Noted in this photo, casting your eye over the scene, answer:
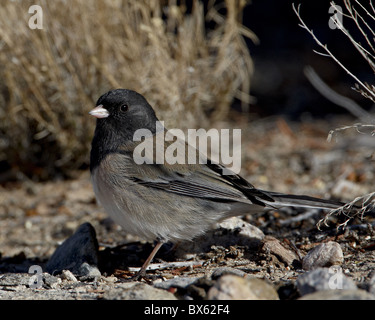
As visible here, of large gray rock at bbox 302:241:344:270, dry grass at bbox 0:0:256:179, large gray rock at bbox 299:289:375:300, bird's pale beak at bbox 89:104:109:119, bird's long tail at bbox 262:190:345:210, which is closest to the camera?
large gray rock at bbox 299:289:375:300

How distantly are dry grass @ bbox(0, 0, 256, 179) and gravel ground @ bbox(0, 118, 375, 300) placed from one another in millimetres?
492

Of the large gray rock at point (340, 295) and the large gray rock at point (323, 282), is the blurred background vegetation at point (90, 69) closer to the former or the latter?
the large gray rock at point (323, 282)

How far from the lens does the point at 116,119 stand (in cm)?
303

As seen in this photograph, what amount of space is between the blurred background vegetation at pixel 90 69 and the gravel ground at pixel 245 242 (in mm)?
386

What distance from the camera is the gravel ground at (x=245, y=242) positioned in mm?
2115

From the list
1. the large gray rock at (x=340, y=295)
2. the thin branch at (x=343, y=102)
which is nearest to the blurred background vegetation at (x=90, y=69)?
the thin branch at (x=343, y=102)

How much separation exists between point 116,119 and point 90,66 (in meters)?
1.25

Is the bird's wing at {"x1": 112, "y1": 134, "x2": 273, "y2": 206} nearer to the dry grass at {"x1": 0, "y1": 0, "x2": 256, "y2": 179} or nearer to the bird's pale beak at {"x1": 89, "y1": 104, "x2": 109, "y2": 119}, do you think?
the bird's pale beak at {"x1": 89, "y1": 104, "x2": 109, "y2": 119}

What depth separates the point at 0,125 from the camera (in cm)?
445

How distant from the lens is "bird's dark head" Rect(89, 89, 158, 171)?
300 centimetres

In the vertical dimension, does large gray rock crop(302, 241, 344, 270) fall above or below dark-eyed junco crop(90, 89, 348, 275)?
below

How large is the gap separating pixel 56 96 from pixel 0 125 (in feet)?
2.05

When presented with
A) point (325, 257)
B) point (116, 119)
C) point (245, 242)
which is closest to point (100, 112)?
point (116, 119)

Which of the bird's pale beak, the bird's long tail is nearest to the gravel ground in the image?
the bird's long tail
